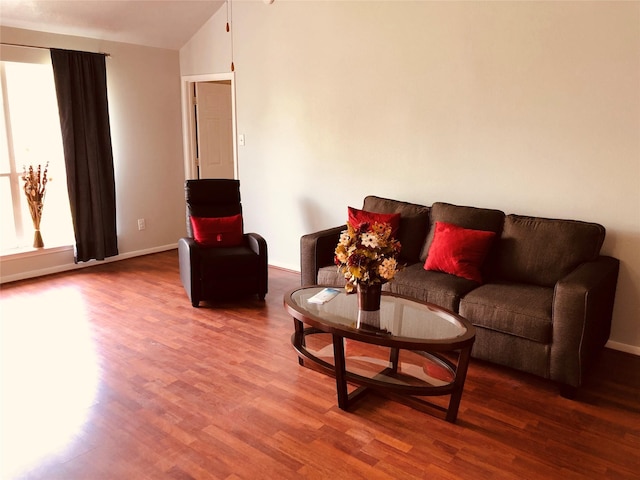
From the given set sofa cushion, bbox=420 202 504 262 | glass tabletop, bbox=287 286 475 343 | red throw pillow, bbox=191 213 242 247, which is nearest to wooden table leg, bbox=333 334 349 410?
glass tabletop, bbox=287 286 475 343

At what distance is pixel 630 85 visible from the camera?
3.35m

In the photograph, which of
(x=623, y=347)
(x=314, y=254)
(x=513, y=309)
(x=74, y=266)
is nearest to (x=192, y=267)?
(x=314, y=254)

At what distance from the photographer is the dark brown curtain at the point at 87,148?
17.0 ft

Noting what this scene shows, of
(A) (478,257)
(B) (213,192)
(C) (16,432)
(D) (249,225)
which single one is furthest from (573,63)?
(C) (16,432)

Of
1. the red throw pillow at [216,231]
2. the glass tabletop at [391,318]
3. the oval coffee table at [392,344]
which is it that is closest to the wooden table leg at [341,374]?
the oval coffee table at [392,344]

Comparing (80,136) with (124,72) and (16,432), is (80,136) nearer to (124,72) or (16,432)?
(124,72)

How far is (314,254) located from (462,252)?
3.59 feet

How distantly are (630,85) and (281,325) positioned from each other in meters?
2.82

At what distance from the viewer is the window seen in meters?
5.08

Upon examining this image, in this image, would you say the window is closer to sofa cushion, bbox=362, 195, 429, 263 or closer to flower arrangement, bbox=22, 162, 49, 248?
flower arrangement, bbox=22, 162, 49, 248

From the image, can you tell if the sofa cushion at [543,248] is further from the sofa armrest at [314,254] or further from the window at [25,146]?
the window at [25,146]

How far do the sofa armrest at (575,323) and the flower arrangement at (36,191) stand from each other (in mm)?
4693

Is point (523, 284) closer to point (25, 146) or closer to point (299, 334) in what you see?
point (299, 334)

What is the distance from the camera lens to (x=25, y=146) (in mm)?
5250
